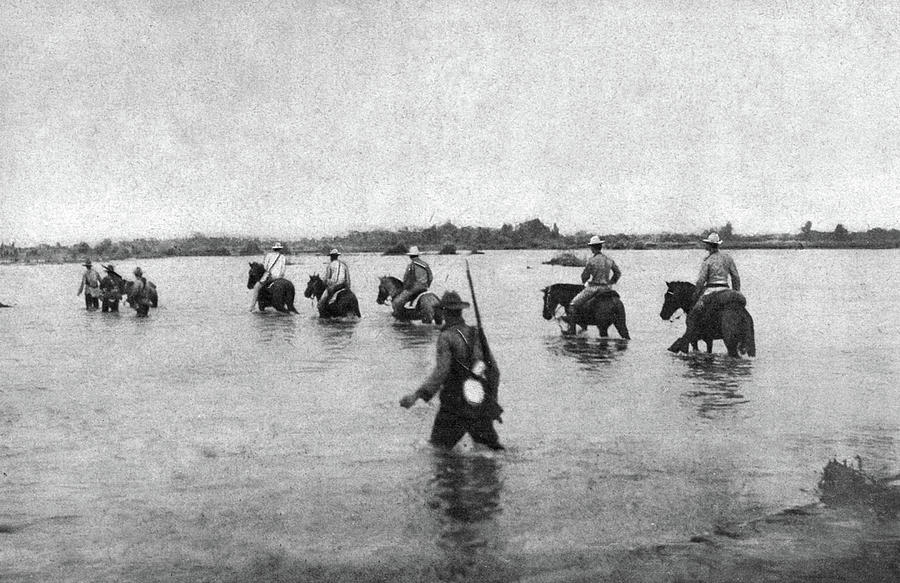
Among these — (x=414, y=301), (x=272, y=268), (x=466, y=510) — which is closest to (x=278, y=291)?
(x=272, y=268)

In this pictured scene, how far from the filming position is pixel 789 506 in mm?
6902

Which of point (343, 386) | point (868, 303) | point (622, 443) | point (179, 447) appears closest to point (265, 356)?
point (343, 386)

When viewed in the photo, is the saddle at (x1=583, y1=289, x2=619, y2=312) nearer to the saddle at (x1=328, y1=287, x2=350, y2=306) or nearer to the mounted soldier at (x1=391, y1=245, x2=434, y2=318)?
the mounted soldier at (x1=391, y1=245, x2=434, y2=318)

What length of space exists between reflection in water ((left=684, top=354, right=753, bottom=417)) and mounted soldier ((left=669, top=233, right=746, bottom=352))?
74cm

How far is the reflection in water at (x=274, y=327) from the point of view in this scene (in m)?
20.1

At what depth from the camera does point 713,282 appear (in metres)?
15.5

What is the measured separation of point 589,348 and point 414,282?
254 inches

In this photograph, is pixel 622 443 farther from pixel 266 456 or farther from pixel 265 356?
Answer: pixel 265 356

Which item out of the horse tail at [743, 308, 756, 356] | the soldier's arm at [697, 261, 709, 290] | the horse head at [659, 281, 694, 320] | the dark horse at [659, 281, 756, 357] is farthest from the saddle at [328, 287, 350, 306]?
the horse tail at [743, 308, 756, 356]

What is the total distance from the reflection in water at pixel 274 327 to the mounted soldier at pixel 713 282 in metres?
8.13

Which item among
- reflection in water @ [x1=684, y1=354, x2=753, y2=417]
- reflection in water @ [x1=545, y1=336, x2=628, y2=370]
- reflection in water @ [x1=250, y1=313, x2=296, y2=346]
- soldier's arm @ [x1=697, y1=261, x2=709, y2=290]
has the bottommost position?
reflection in water @ [x1=250, y1=313, x2=296, y2=346]

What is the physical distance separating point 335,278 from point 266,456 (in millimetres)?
15974

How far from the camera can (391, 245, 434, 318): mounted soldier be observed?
74.4 ft

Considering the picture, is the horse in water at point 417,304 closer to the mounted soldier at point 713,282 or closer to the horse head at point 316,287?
the horse head at point 316,287
